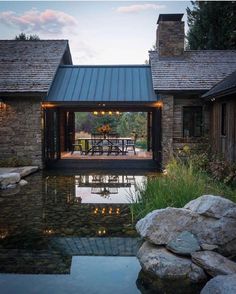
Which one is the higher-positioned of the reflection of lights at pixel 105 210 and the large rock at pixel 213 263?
the large rock at pixel 213 263

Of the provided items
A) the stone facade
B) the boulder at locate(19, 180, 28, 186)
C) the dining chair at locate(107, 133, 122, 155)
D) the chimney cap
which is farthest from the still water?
the chimney cap

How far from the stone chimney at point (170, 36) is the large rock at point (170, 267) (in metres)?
13.1

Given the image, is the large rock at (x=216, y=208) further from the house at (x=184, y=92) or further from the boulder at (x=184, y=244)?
the house at (x=184, y=92)

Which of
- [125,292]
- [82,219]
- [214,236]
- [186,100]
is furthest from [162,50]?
[125,292]

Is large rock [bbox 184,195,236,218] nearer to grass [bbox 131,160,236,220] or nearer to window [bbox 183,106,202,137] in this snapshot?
grass [bbox 131,160,236,220]

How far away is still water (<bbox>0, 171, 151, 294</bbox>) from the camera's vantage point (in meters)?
4.08

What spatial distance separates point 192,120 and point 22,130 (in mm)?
7015

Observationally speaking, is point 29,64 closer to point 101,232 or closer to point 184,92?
point 184,92

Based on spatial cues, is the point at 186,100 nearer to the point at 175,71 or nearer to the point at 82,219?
the point at 175,71

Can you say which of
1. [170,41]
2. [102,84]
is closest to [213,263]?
[102,84]

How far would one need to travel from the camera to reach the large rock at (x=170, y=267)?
410 cm

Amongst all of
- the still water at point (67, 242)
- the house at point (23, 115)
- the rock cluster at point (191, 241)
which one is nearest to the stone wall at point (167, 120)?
the house at point (23, 115)

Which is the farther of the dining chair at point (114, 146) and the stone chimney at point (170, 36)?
the dining chair at point (114, 146)

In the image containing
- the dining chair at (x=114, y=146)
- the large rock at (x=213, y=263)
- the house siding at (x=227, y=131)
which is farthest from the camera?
the dining chair at (x=114, y=146)
